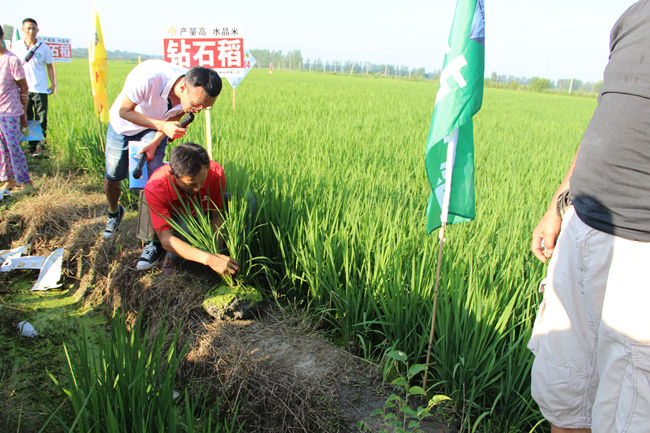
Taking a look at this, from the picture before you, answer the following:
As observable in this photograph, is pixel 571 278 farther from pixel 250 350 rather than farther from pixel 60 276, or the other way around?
pixel 60 276

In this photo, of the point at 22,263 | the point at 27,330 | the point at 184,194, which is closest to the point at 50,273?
the point at 22,263

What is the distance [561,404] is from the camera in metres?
1.22

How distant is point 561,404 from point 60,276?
2.72m

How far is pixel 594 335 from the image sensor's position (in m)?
1.18

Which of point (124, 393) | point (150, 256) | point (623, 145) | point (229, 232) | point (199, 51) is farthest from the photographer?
point (199, 51)

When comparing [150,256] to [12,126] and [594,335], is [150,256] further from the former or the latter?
[12,126]

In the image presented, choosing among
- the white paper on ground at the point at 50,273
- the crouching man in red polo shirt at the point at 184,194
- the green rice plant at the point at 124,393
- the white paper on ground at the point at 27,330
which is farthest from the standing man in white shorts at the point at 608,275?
the white paper on ground at the point at 50,273

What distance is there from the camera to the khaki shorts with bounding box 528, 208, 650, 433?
1053mm

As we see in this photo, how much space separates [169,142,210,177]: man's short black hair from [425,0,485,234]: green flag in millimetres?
1100

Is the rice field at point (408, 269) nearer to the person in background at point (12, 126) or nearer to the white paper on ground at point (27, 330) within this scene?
the white paper on ground at point (27, 330)

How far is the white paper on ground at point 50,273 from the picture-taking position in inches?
103

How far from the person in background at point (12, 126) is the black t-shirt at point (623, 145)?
429 cm

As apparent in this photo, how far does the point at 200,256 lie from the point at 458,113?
1.31 m

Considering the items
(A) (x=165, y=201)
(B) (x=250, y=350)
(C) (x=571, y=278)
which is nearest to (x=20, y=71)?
(A) (x=165, y=201)
